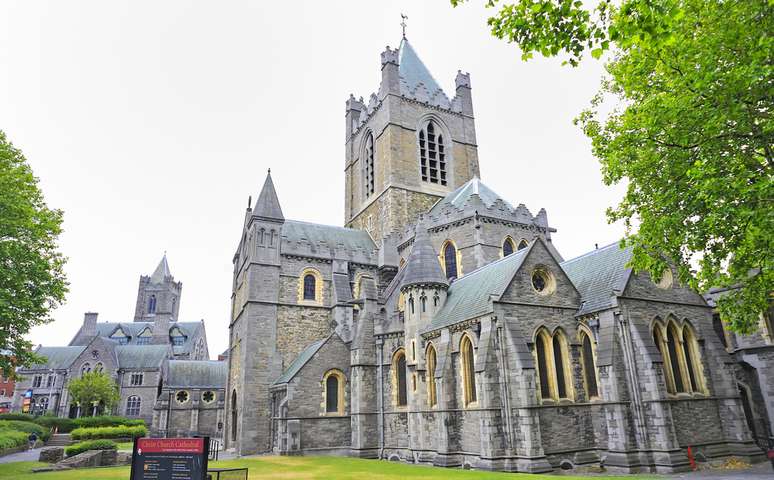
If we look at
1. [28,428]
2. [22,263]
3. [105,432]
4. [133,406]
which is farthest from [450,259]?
[133,406]

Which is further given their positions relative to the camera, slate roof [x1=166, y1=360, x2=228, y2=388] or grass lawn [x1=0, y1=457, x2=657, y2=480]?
slate roof [x1=166, y1=360, x2=228, y2=388]

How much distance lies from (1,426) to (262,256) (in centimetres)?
2481

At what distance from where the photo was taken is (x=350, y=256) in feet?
115

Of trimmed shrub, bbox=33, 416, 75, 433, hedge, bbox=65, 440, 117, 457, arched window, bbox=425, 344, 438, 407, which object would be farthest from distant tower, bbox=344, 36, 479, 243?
trimmed shrub, bbox=33, 416, 75, 433

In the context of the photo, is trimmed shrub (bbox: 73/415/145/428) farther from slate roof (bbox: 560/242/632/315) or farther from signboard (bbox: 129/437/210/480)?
signboard (bbox: 129/437/210/480)

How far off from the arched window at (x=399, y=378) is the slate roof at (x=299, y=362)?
461 centimetres

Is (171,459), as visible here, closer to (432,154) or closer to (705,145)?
(705,145)

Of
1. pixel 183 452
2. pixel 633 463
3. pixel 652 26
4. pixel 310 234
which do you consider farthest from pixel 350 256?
pixel 652 26

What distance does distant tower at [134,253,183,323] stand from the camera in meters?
89.9

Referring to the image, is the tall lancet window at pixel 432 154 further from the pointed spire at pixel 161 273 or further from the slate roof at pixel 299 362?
the pointed spire at pixel 161 273

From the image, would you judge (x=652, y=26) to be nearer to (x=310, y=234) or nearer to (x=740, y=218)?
(x=740, y=218)

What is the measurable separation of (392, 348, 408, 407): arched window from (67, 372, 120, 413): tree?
44.9 meters

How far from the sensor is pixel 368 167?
4581 centimetres

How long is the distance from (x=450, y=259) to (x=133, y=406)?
167 ft
